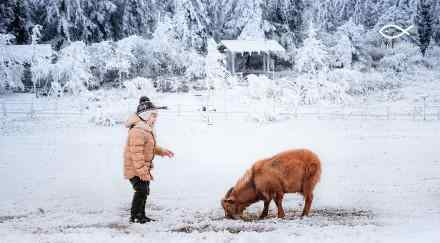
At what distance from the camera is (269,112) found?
1463 cm

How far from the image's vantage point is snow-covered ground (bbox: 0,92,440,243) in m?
4.84

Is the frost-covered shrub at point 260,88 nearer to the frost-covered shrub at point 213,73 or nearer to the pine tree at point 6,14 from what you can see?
the frost-covered shrub at point 213,73

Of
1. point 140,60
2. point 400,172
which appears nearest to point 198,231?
point 400,172

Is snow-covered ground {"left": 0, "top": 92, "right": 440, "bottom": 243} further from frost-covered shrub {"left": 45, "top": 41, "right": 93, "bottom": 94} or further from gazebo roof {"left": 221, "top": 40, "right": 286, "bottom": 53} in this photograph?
gazebo roof {"left": 221, "top": 40, "right": 286, "bottom": 53}

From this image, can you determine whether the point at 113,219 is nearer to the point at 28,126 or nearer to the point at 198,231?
the point at 198,231

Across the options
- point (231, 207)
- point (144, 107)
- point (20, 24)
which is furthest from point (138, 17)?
point (231, 207)

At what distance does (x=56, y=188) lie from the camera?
30.8 ft

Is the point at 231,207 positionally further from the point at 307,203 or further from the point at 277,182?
the point at 307,203

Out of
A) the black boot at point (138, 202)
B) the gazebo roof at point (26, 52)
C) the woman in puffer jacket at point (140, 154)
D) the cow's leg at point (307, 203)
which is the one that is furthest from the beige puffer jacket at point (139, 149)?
the gazebo roof at point (26, 52)

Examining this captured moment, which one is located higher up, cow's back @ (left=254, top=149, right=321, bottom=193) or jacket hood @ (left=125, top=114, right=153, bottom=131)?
jacket hood @ (left=125, top=114, right=153, bottom=131)

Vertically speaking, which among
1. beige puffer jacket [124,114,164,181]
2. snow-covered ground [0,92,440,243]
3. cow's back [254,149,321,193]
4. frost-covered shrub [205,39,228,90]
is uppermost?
frost-covered shrub [205,39,228,90]

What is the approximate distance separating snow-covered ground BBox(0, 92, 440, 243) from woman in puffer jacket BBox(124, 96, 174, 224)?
264mm

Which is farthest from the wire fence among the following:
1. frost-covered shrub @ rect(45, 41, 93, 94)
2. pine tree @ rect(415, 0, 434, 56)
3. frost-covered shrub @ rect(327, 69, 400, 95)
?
pine tree @ rect(415, 0, 434, 56)

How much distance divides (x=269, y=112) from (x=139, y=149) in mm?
9476
